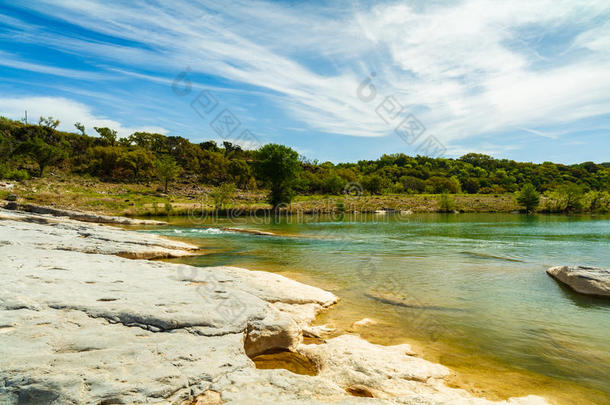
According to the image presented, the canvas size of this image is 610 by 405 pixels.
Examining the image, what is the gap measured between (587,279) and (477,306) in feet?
17.6

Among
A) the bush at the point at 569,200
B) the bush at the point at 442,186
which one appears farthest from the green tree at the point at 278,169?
the bush at the point at 442,186

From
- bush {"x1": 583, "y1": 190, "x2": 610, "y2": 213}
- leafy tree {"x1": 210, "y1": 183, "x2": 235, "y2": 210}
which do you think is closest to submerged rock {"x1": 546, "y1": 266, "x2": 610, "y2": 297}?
leafy tree {"x1": 210, "y1": 183, "x2": 235, "y2": 210}

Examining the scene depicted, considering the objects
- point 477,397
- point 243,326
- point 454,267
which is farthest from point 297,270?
point 477,397

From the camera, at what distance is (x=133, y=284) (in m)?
7.93

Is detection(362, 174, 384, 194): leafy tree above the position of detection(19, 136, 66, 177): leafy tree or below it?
below

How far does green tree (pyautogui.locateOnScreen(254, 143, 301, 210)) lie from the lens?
61.1m

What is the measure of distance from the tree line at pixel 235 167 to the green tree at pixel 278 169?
187mm

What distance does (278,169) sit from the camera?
6119 cm

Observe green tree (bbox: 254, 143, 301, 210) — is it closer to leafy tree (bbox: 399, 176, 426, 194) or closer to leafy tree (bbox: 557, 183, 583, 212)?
leafy tree (bbox: 557, 183, 583, 212)

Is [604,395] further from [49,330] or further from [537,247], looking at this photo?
[537,247]

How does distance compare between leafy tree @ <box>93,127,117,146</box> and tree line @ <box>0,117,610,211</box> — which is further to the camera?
leafy tree @ <box>93,127,117,146</box>

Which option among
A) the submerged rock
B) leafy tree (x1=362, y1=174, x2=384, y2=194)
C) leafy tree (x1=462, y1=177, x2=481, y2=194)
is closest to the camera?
the submerged rock

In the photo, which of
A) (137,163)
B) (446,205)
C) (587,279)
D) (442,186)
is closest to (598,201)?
(446,205)

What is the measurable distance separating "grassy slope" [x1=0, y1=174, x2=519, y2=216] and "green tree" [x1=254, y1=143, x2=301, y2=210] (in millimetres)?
4026
